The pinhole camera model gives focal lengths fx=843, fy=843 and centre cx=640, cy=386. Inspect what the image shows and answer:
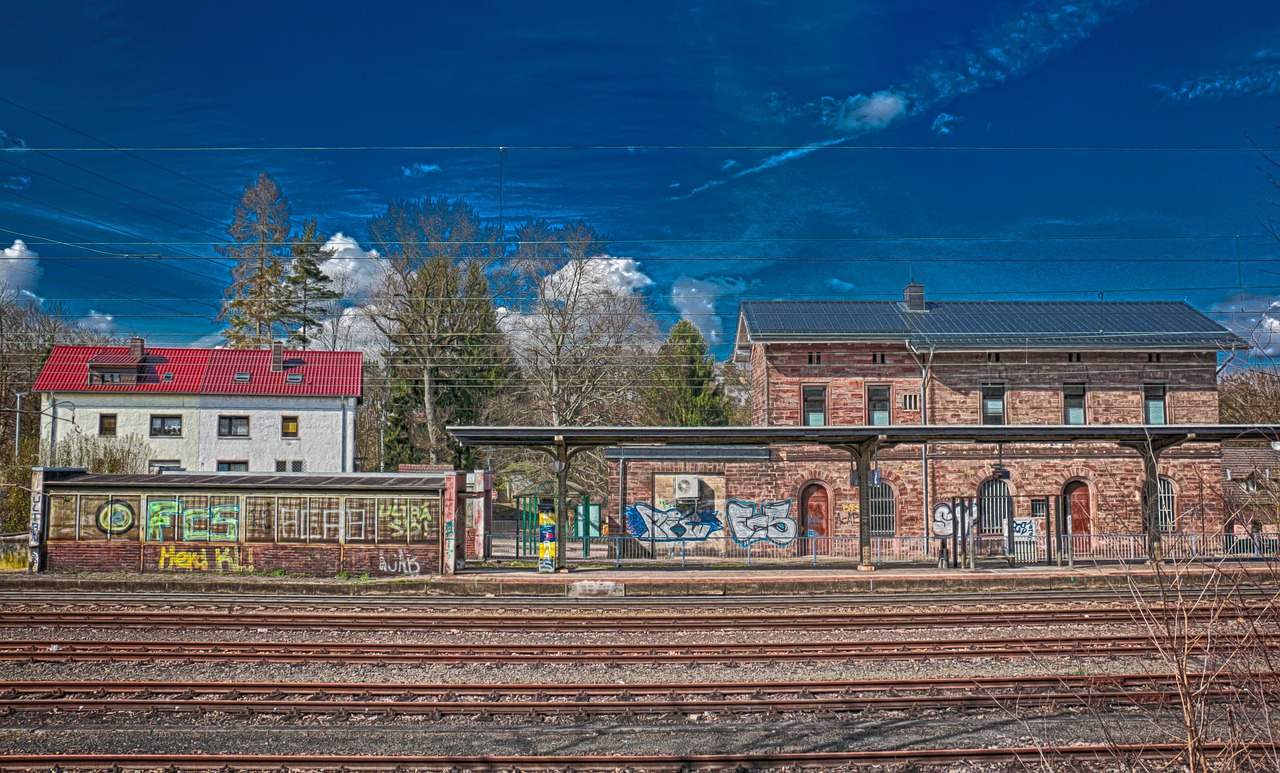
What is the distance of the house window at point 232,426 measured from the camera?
38.2m

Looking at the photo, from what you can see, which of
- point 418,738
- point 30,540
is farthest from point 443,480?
point 418,738

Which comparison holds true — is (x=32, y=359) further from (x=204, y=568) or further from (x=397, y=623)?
(x=397, y=623)

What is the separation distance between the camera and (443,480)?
23172mm

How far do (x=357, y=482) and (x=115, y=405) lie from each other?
21.3 m

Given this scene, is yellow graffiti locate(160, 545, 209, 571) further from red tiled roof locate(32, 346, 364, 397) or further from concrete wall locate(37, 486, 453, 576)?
red tiled roof locate(32, 346, 364, 397)

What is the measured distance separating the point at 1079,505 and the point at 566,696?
83.8 feet

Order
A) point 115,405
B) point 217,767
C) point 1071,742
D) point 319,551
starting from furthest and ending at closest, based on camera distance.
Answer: point 115,405, point 319,551, point 1071,742, point 217,767

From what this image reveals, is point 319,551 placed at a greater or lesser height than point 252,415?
lesser

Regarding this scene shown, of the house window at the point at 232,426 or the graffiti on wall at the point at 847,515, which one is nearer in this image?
the graffiti on wall at the point at 847,515

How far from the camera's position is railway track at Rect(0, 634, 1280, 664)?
13008 millimetres

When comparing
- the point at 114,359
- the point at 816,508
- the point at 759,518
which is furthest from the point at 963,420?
the point at 114,359

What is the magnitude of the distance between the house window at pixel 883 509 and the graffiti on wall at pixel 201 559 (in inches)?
795

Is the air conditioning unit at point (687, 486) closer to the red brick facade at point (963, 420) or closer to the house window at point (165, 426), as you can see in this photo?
the red brick facade at point (963, 420)

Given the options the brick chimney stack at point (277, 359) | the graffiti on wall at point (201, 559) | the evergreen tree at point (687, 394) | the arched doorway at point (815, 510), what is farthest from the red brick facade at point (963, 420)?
the brick chimney stack at point (277, 359)
